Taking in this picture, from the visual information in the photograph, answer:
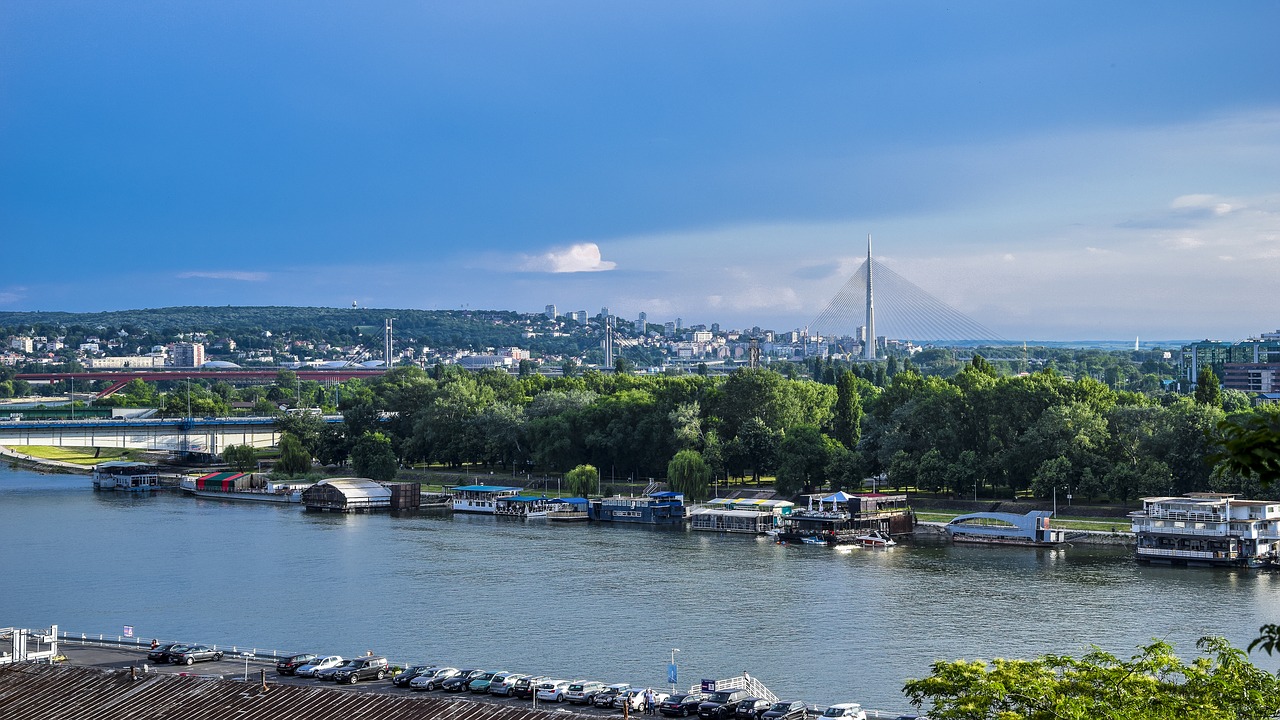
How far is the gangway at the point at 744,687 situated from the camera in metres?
15.4

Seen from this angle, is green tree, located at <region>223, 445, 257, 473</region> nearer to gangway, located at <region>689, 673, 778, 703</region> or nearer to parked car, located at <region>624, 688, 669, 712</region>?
gangway, located at <region>689, 673, 778, 703</region>

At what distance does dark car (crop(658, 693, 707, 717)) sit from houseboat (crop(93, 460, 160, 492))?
110 ft

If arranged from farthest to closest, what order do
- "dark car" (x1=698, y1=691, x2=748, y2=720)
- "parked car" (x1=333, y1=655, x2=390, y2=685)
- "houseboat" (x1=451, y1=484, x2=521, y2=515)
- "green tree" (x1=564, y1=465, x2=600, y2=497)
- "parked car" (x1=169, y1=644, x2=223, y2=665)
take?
"green tree" (x1=564, y1=465, x2=600, y2=497) < "houseboat" (x1=451, y1=484, x2=521, y2=515) < "parked car" (x1=169, y1=644, x2=223, y2=665) < "parked car" (x1=333, y1=655, x2=390, y2=685) < "dark car" (x1=698, y1=691, x2=748, y2=720)

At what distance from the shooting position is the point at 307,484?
1698 inches

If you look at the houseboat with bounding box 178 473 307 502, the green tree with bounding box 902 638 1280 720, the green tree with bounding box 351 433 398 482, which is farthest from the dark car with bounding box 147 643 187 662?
the green tree with bounding box 351 433 398 482

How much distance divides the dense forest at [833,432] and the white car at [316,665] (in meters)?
19.5

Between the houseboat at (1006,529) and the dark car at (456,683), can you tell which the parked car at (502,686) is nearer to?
the dark car at (456,683)

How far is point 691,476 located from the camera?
37531mm

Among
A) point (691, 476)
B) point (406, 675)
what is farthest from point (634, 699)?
point (691, 476)

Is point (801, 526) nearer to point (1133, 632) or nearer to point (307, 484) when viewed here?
point (1133, 632)

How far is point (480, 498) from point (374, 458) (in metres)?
6.81

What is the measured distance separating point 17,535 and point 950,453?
22.5 m

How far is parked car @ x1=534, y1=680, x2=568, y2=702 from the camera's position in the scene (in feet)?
48.5

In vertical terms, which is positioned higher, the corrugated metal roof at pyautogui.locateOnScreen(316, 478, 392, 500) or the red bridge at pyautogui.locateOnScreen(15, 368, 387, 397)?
the red bridge at pyautogui.locateOnScreen(15, 368, 387, 397)
